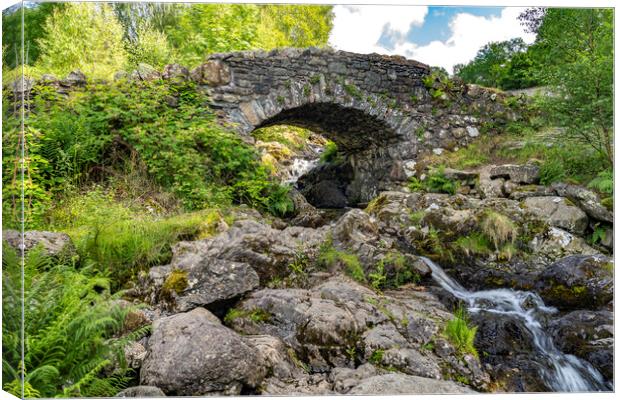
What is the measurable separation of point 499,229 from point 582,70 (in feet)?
7.56

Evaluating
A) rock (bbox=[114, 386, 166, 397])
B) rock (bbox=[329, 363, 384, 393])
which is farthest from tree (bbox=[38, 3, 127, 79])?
rock (bbox=[329, 363, 384, 393])

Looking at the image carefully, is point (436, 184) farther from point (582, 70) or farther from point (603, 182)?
point (582, 70)

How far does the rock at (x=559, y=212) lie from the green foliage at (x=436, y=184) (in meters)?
1.43

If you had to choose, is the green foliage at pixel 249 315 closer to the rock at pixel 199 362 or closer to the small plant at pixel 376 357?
the rock at pixel 199 362

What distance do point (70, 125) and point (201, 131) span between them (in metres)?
2.04

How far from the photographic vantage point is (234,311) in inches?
153

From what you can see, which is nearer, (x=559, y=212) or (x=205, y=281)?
(x=205, y=281)

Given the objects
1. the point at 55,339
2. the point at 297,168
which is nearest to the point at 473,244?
the point at 55,339

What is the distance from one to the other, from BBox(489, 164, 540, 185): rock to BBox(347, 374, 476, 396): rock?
160 inches

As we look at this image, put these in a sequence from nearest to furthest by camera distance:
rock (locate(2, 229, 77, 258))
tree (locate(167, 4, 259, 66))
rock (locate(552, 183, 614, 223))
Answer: rock (locate(2, 229, 77, 258)), rock (locate(552, 183, 614, 223)), tree (locate(167, 4, 259, 66))

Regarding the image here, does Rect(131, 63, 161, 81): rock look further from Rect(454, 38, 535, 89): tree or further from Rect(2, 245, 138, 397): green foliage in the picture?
Rect(2, 245, 138, 397): green foliage

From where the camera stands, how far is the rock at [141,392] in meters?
2.87

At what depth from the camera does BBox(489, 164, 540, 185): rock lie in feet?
21.1

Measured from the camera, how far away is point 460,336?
3816mm
